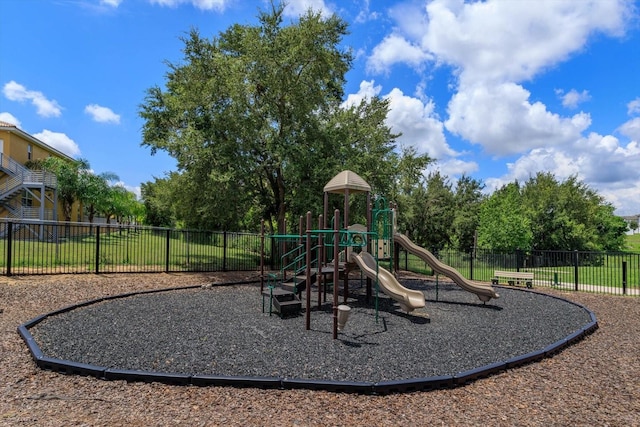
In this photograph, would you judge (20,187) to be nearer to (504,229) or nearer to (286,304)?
(286,304)

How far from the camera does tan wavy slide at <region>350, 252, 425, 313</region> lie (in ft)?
24.4

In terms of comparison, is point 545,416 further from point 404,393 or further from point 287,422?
point 287,422

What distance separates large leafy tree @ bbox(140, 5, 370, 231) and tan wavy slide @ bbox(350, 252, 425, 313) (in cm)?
437

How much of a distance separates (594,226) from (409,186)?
17.1 metres

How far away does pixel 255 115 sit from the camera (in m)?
13.8

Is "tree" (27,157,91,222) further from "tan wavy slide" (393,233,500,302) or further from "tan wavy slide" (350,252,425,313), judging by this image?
"tan wavy slide" (393,233,500,302)

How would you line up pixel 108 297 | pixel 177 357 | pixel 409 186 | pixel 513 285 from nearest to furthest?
pixel 177 357 < pixel 108 297 < pixel 513 285 < pixel 409 186

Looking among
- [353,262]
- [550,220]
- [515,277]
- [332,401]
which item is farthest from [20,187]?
[550,220]

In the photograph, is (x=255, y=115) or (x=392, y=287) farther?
(x=255, y=115)

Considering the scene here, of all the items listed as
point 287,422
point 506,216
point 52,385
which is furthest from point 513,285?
point 52,385

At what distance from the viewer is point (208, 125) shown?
534 inches

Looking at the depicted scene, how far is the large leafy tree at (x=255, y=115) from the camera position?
42.6ft

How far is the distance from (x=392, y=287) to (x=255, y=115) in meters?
9.13

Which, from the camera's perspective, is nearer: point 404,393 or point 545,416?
point 545,416
